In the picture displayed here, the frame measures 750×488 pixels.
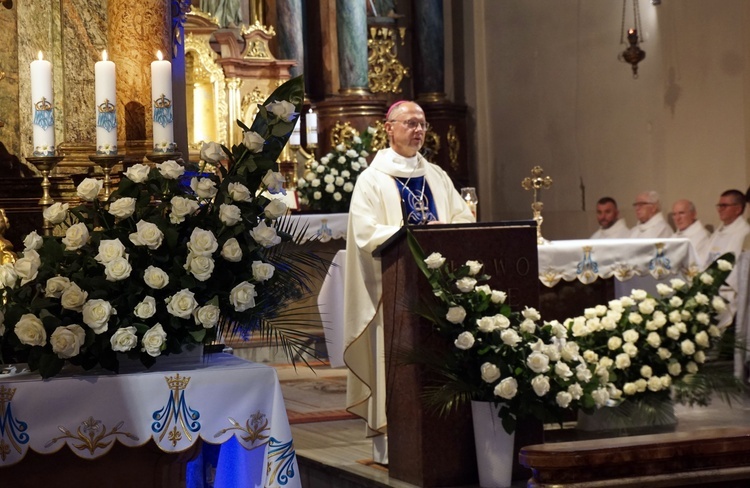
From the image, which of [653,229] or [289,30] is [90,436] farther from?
[289,30]

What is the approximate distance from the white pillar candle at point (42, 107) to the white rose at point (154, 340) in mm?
1198

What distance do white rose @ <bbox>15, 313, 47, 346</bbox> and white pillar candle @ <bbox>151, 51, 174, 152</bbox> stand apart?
45.5 inches

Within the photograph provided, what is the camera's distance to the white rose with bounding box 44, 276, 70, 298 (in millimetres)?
3172

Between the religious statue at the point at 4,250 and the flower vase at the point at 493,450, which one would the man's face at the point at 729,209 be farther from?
the religious statue at the point at 4,250

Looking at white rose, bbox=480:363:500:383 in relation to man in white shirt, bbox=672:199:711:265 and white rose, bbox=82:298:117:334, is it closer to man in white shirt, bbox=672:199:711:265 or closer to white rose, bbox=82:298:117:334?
white rose, bbox=82:298:117:334

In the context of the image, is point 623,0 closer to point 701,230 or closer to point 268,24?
point 701,230

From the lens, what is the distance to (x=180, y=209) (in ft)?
10.9

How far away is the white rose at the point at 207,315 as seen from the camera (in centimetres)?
317

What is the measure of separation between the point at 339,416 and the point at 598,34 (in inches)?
291

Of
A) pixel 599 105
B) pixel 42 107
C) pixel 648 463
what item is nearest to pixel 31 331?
pixel 42 107

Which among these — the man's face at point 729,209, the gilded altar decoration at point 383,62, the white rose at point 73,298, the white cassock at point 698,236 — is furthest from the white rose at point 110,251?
the gilded altar decoration at point 383,62

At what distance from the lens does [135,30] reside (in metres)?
5.10

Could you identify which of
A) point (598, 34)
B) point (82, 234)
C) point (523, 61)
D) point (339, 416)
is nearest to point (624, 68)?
point (598, 34)

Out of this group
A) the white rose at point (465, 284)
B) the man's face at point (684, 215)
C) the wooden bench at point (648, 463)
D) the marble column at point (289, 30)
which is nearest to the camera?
the wooden bench at point (648, 463)
